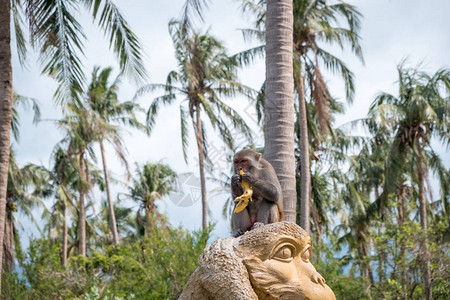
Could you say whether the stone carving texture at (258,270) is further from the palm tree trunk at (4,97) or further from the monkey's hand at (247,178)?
the palm tree trunk at (4,97)

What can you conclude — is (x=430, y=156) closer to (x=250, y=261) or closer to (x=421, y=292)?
(x=421, y=292)

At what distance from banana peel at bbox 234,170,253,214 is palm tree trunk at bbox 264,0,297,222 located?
2021 millimetres

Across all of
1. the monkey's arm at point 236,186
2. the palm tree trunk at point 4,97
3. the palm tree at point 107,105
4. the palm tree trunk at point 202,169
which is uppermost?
the palm tree at point 107,105

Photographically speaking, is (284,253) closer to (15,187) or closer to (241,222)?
(241,222)

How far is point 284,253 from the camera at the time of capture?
12.0ft

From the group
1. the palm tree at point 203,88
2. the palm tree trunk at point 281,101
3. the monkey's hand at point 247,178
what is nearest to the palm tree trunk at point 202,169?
the palm tree at point 203,88

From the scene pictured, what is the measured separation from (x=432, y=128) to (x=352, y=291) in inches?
273

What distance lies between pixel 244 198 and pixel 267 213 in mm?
301

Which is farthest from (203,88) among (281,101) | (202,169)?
(281,101)

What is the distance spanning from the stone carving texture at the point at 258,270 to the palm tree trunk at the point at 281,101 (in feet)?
10.6

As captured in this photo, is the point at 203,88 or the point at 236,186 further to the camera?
the point at 203,88

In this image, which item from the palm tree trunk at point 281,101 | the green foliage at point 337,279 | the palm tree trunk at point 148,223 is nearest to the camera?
the palm tree trunk at point 281,101

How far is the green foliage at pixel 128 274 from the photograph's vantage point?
12555 millimetres

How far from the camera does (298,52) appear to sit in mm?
17000
